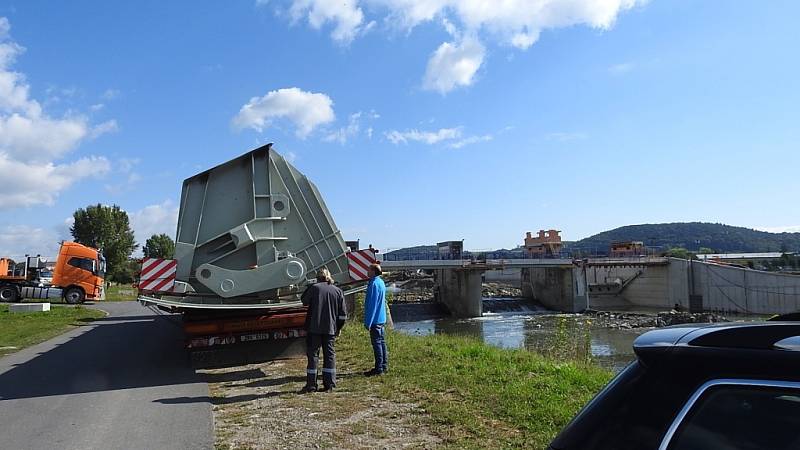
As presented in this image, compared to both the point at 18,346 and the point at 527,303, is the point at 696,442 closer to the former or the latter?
the point at 18,346

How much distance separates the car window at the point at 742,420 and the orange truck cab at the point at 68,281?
3961 cm

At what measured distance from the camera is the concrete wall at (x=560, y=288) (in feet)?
190

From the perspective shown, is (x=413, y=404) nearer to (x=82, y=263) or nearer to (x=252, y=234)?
(x=252, y=234)

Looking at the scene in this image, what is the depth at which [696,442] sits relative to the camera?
174cm

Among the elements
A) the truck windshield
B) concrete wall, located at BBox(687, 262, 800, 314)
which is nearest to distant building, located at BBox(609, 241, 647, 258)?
concrete wall, located at BBox(687, 262, 800, 314)

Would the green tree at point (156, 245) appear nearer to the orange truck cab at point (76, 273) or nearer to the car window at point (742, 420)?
the orange truck cab at point (76, 273)

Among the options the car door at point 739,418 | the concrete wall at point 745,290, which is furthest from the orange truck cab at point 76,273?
the concrete wall at point 745,290

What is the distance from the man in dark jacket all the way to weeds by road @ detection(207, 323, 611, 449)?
1.04 ft

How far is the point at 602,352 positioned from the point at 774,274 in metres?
31.4

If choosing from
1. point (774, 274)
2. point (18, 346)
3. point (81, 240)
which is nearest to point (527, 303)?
point (774, 274)

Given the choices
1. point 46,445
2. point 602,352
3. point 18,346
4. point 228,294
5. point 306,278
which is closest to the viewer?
point 46,445

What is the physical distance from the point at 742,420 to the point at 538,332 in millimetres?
34522

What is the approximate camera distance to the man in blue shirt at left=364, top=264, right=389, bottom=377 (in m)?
9.26

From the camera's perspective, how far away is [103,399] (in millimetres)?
8367
